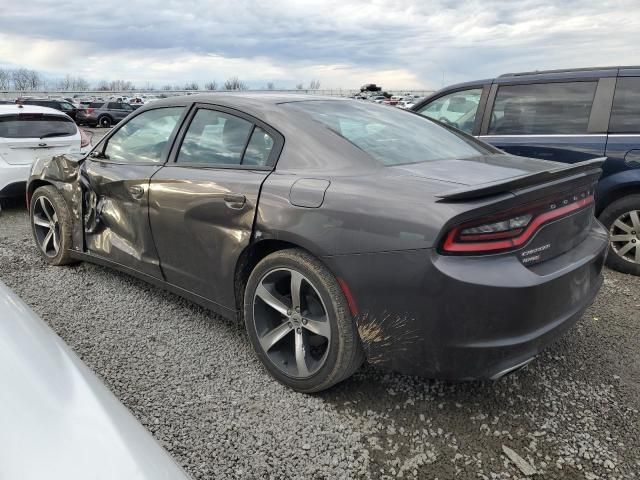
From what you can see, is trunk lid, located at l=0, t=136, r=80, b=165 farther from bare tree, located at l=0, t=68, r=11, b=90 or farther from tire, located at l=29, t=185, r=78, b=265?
bare tree, located at l=0, t=68, r=11, b=90

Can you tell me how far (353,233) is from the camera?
211 cm

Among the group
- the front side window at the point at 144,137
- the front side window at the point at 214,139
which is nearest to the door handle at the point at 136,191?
the front side window at the point at 144,137

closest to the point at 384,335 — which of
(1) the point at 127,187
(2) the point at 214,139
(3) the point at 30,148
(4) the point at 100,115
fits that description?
(2) the point at 214,139

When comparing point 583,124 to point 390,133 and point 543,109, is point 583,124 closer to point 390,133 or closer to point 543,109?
point 543,109

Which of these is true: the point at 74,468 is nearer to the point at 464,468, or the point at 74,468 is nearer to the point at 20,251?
the point at 464,468

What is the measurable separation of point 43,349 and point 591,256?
2.30 meters

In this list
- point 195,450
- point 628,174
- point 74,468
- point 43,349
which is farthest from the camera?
point 628,174

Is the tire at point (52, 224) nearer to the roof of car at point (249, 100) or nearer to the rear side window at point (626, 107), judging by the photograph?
the roof of car at point (249, 100)

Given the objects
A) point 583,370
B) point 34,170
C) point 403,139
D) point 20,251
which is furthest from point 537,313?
point 20,251

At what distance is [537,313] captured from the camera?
2010mm

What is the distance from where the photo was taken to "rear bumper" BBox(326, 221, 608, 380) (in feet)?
6.27

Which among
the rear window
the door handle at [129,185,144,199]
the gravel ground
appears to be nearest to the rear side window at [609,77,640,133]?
the gravel ground

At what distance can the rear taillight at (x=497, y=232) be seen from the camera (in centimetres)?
192

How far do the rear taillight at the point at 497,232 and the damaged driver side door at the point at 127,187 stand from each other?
2002mm
